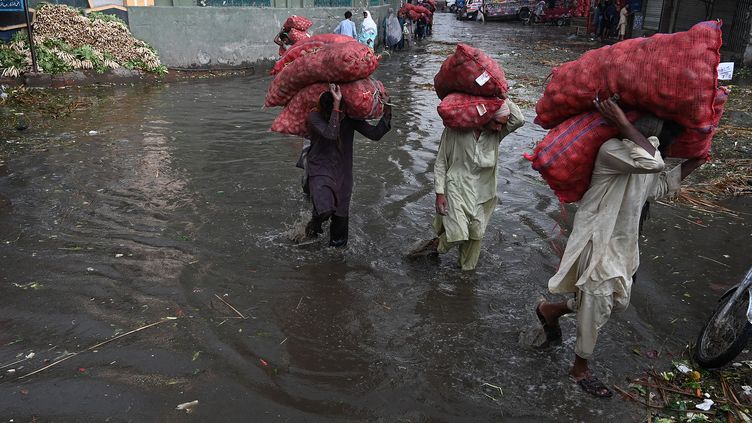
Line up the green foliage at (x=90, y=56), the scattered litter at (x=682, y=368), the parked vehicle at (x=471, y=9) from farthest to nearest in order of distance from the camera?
the parked vehicle at (x=471, y=9) < the green foliage at (x=90, y=56) < the scattered litter at (x=682, y=368)

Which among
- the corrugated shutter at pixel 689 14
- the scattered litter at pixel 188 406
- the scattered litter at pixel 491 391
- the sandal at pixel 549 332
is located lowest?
the scattered litter at pixel 491 391

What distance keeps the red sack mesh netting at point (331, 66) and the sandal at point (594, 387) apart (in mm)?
2535

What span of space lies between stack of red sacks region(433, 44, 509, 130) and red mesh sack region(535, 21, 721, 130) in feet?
3.16

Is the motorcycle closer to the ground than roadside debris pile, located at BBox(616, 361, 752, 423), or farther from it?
farther from it

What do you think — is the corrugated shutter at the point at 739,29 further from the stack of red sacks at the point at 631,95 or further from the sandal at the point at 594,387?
the sandal at the point at 594,387

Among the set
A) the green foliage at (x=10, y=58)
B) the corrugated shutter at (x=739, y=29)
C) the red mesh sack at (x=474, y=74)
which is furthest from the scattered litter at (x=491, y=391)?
the corrugated shutter at (x=739, y=29)

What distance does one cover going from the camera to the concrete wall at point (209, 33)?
13852mm

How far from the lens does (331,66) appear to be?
13.6 feet

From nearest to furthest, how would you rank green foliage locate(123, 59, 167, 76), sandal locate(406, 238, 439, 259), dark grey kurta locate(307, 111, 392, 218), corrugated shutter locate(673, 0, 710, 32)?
dark grey kurta locate(307, 111, 392, 218)
sandal locate(406, 238, 439, 259)
green foliage locate(123, 59, 167, 76)
corrugated shutter locate(673, 0, 710, 32)

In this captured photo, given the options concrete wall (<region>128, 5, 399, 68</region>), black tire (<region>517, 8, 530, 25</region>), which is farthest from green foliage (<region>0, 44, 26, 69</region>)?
black tire (<region>517, 8, 530, 25</region>)

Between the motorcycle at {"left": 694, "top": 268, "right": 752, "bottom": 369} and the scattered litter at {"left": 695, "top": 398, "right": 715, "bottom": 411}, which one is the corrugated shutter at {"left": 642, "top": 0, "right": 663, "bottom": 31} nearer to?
the motorcycle at {"left": 694, "top": 268, "right": 752, "bottom": 369}

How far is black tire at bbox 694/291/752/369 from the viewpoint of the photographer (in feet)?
10.0

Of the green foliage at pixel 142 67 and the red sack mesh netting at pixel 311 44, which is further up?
the red sack mesh netting at pixel 311 44

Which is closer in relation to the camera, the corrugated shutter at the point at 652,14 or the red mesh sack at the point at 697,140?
the red mesh sack at the point at 697,140
